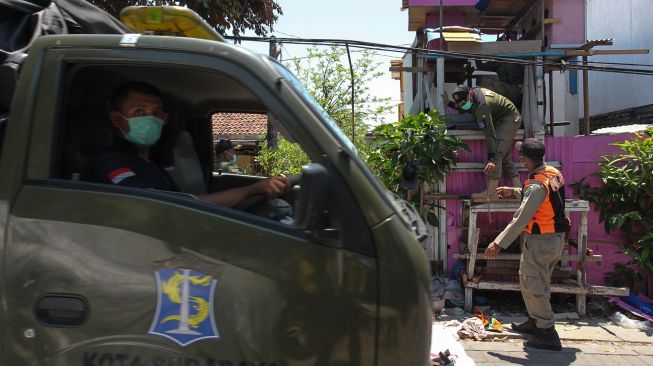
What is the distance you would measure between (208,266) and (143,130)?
79 cm

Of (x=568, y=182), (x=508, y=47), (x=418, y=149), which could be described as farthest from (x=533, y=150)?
(x=508, y=47)

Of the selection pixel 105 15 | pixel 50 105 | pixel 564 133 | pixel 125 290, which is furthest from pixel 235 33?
pixel 564 133

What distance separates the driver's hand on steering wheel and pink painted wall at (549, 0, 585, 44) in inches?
419

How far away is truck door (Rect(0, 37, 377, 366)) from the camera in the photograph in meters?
1.68

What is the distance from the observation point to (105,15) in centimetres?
251

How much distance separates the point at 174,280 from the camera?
1698 mm

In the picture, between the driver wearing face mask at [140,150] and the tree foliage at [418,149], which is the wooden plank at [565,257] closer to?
the tree foliage at [418,149]

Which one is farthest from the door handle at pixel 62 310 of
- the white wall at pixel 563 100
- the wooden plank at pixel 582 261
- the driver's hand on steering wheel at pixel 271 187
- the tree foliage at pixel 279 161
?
the white wall at pixel 563 100

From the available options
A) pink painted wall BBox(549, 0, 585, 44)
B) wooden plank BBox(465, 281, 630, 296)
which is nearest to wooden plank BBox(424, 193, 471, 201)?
wooden plank BBox(465, 281, 630, 296)

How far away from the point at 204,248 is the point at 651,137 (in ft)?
19.2

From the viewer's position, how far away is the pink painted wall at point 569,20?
11.0 m

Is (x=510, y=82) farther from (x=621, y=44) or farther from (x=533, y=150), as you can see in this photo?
(x=621, y=44)

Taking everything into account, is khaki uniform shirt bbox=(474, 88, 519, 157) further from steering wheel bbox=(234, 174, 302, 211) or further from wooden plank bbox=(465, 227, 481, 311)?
steering wheel bbox=(234, 174, 302, 211)

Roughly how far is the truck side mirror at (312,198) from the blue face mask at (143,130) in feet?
2.94
